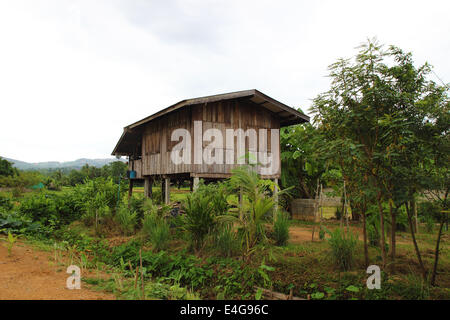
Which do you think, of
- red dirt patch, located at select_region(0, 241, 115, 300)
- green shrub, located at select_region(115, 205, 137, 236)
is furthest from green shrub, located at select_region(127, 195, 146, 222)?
red dirt patch, located at select_region(0, 241, 115, 300)

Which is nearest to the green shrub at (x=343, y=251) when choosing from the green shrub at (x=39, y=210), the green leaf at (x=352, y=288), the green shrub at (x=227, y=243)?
the green leaf at (x=352, y=288)

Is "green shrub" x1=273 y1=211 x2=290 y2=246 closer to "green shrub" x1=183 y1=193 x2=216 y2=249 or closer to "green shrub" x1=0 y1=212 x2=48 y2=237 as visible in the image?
"green shrub" x1=183 y1=193 x2=216 y2=249

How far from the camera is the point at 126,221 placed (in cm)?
814

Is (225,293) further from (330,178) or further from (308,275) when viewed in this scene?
(330,178)

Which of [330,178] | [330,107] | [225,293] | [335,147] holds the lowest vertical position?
[225,293]

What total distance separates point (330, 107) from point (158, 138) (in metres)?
8.94

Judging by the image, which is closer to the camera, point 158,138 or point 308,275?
point 308,275

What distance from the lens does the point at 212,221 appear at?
592cm

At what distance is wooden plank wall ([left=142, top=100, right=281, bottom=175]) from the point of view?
33.3 ft

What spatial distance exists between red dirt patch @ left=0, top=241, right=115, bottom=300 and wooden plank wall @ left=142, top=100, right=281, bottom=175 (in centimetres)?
543

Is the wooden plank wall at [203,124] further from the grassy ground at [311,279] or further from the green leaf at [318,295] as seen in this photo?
the green leaf at [318,295]

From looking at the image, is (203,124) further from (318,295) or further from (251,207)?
(318,295)

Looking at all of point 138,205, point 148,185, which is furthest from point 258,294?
point 148,185
